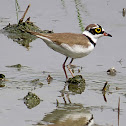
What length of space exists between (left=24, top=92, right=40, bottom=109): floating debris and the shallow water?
10 centimetres

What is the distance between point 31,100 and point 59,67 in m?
2.29

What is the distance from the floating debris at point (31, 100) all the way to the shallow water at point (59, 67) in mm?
98

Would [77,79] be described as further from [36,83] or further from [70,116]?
[70,116]

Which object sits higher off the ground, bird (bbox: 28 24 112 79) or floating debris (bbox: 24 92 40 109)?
bird (bbox: 28 24 112 79)

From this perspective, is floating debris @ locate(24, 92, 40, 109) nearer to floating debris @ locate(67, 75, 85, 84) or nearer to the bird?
floating debris @ locate(67, 75, 85, 84)

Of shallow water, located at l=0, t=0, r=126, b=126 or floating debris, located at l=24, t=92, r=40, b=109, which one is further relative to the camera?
floating debris, located at l=24, t=92, r=40, b=109

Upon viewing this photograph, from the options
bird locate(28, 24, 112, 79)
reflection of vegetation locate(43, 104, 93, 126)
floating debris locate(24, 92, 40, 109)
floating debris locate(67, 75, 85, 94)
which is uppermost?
bird locate(28, 24, 112, 79)

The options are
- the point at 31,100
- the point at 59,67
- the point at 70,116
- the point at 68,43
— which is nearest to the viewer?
the point at 70,116

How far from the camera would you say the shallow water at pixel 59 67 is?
25.4ft

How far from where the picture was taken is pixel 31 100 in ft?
26.5

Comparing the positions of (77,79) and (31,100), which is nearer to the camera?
(31,100)

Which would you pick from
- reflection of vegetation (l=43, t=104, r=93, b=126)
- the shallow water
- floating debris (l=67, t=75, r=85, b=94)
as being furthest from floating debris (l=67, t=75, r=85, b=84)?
reflection of vegetation (l=43, t=104, r=93, b=126)

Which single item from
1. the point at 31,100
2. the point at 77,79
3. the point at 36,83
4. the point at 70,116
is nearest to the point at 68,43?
the point at 77,79

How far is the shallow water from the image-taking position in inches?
305
